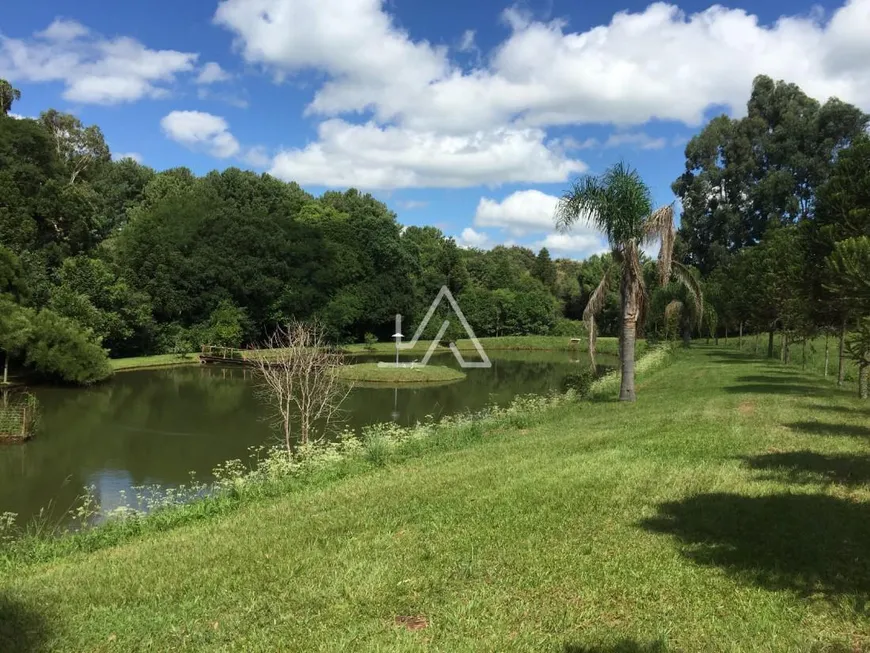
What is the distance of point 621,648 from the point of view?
3.80 meters

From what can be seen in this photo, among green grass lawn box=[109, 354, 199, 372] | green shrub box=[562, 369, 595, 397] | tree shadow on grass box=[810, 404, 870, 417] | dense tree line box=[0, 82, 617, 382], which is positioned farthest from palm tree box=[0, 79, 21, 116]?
tree shadow on grass box=[810, 404, 870, 417]

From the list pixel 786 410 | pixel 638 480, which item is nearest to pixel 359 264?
pixel 786 410

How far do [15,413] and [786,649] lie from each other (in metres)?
22.6

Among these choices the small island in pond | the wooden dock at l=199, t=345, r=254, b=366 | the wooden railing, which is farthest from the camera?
the wooden railing

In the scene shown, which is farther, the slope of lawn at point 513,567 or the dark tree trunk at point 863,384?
the dark tree trunk at point 863,384

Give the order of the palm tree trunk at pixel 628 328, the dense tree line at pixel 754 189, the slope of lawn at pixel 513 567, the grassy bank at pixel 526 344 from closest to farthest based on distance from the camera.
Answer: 1. the slope of lawn at pixel 513 567
2. the palm tree trunk at pixel 628 328
3. the dense tree line at pixel 754 189
4. the grassy bank at pixel 526 344

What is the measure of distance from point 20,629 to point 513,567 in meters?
3.75

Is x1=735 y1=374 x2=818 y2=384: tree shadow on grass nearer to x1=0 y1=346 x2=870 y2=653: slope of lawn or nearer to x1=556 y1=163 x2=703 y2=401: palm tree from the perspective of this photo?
x1=556 y1=163 x2=703 y2=401: palm tree

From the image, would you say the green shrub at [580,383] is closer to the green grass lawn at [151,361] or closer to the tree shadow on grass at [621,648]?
the tree shadow on grass at [621,648]

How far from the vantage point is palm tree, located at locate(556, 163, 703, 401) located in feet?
52.0

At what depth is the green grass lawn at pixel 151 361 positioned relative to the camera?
39016mm

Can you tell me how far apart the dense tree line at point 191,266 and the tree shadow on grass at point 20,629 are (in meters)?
26.8

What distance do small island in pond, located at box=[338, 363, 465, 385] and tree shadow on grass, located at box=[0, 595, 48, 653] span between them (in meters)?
31.1

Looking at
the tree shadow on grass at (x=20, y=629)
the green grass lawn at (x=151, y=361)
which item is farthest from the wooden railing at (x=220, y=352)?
the tree shadow on grass at (x=20, y=629)
